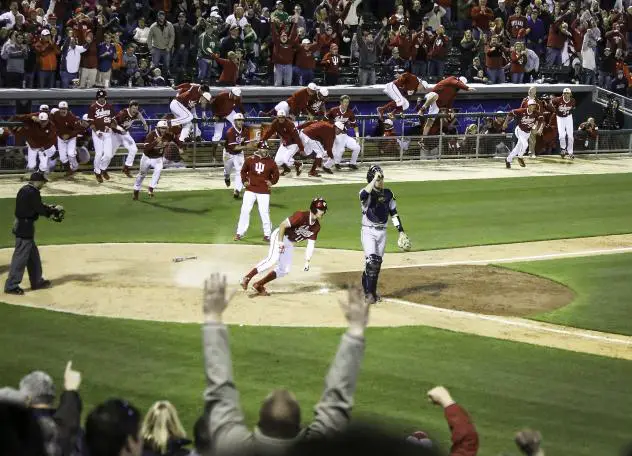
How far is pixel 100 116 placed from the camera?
30.9m

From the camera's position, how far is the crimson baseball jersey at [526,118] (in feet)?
116

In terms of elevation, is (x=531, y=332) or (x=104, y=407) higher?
(x=104, y=407)

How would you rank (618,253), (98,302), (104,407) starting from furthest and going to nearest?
(618,253), (98,302), (104,407)

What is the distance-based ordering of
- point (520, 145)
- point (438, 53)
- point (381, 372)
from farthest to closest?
point (438, 53) < point (520, 145) < point (381, 372)

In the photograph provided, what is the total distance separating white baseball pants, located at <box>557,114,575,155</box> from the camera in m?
37.4

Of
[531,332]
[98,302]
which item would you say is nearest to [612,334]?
[531,332]

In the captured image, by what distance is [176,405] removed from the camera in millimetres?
13898

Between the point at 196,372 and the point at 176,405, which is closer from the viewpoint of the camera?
the point at 176,405

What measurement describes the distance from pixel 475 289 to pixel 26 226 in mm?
7633

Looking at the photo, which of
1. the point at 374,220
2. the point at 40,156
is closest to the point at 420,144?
the point at 40,156

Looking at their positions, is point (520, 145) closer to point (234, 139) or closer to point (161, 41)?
point (234, 139)

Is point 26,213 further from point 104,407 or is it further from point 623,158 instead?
point 623,158

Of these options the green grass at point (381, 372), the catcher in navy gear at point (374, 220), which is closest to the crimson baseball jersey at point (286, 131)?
the catcher in navy gear at point (374, 220)

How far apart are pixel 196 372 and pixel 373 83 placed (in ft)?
79.8
